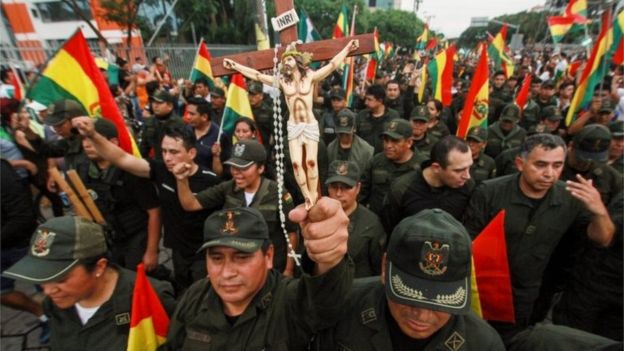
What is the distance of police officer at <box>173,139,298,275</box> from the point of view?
3.04 metres

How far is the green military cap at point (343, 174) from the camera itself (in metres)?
2.81

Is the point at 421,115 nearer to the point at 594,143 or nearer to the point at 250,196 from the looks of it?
the point at 594,143

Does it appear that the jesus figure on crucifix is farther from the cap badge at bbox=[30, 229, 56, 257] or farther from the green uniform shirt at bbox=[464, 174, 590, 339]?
the green uniform shirt at bbox=[464, 174, 590, 339]

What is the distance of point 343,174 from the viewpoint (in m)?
2.85

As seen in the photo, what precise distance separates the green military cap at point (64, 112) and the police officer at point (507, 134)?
5.34m

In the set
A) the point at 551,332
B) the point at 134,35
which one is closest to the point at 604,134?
the point at 551,332

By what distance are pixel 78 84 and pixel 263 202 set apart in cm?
208

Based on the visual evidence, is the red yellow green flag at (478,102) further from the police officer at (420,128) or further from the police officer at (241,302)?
the police officer at (241,302)

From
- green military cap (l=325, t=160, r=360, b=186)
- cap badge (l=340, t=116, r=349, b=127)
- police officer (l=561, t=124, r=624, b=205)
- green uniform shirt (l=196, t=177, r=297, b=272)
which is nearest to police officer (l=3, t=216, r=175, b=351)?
green uniform shirt (l=196, t=177, r=297, b=272)

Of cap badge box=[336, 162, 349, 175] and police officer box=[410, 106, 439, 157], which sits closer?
cap badge box=[336, 162, 349, 175]

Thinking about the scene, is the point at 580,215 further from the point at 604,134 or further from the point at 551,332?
the point at 551,332

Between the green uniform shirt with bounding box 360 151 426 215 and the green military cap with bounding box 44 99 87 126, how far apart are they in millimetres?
2957

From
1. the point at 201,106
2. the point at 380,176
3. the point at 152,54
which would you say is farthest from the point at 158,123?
the point at 152,54

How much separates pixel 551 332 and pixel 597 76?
199 inches
